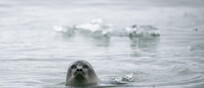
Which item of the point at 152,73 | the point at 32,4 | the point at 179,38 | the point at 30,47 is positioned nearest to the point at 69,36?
the point at 30,47

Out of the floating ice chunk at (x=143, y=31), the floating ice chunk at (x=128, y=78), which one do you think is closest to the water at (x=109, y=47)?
the floating ice chunk at (x=128, y=78)

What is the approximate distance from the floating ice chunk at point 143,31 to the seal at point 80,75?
5.71m

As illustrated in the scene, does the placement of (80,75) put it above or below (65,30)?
below

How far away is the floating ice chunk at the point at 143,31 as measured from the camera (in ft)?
43.5

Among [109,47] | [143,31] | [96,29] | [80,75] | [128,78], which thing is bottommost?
[128,78]

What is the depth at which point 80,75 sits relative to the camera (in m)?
7.42

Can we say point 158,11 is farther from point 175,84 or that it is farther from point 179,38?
point 175,84

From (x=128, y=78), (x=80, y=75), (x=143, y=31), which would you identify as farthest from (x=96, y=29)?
(x=80, y=75)

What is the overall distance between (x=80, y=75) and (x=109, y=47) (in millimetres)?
4308

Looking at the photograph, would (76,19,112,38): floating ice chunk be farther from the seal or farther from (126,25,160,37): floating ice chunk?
the seal

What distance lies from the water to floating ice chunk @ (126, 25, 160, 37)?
0.22 m

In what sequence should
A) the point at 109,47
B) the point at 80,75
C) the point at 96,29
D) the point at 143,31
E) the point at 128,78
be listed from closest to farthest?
the point at 80,75 < the point at 128,78 < the point at 109,47 < the point at 143,31 < the point at 96,29

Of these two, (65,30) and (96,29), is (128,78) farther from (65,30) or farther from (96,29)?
(65,30)

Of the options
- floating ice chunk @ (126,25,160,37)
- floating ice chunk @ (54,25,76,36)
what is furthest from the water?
floating ice chunk @ (126,25,160,37)
